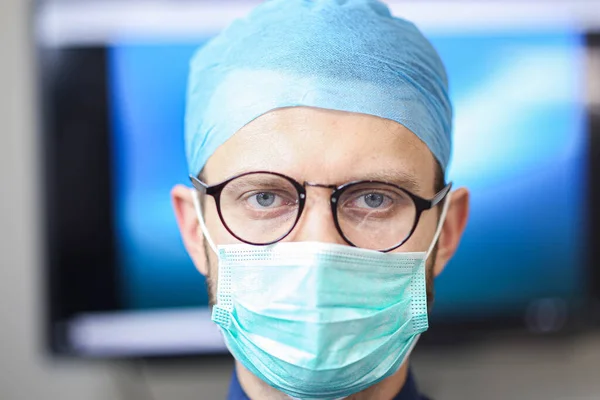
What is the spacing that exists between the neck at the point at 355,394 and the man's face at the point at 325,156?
15cm

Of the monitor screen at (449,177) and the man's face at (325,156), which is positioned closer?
the man's face at (325,156)

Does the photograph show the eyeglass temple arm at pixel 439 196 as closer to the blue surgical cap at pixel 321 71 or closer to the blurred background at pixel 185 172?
the blue surgical cap at pixel 321 71

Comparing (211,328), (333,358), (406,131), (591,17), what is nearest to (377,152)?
(406,131)

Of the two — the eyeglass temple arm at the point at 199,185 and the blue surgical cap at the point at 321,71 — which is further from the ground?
the blue surgical cap at the point at 321,71

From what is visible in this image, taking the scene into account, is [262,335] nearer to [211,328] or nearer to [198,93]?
[198,93]

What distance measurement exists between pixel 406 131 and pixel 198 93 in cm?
27

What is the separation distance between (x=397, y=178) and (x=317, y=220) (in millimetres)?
106

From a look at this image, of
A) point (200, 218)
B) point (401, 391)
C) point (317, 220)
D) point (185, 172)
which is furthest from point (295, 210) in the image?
point (185, 172)

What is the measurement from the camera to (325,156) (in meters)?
0.70

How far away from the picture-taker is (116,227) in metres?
1.44

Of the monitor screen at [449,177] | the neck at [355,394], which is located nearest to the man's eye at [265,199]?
the neck at [355,394]

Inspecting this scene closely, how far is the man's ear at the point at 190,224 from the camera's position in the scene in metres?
0.85

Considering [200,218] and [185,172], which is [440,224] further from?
[185,172]

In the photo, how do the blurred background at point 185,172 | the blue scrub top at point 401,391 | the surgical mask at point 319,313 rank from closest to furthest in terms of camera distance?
the surgical mask at point 319,313 → the blue scrub top at point 401,391 → the blurred background at point 185,172
